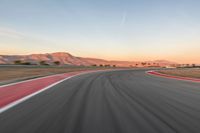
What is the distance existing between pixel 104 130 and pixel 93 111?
160cm

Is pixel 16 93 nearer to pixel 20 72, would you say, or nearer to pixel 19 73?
pixel 19 73

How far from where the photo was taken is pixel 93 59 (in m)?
195

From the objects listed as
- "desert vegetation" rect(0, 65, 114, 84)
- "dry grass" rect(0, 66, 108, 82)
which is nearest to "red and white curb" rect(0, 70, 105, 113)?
"desert vegetation" rect(0, 65, 114, 84)

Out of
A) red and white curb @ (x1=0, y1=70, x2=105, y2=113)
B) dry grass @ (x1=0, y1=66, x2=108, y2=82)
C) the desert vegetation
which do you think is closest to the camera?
red and white curb @ (x1=0, y1=70, x2=105, y2=113)

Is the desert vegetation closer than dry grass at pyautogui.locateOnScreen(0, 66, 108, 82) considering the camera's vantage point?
Yes

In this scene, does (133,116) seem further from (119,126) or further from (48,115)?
(48,115)

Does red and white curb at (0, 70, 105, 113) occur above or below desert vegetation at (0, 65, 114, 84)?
below

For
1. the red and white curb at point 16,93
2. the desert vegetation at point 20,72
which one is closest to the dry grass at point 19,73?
the desert vegetation at point 20,72

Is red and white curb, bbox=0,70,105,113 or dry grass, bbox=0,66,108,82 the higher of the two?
dry grass, bbox=0,66,108,82

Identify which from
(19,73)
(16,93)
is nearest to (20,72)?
(19,73)

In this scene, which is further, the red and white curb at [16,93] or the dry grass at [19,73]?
the dry grass at [19,73]

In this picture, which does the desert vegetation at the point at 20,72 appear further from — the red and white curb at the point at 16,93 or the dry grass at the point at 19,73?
the red and white curb at the point at 16,93

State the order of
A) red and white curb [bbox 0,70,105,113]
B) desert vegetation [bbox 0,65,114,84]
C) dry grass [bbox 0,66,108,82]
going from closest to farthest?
red and white curb [bbox 0,70,105,113] → desert vegetation [bbox 0,65,114,84] → dry grass [bbox 0,66,108,82]

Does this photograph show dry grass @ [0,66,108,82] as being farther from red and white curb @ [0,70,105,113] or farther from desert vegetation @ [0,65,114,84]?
red and white curb @ [0,70,105,113]
